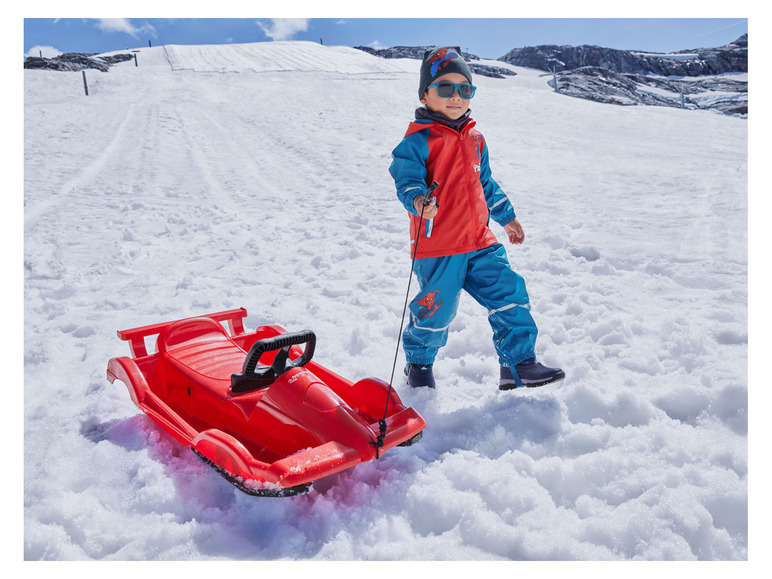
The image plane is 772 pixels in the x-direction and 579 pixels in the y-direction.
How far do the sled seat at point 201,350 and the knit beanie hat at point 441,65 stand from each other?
5.78 ft

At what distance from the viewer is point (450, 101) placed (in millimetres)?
2951

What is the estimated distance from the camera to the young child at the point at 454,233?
2.93m

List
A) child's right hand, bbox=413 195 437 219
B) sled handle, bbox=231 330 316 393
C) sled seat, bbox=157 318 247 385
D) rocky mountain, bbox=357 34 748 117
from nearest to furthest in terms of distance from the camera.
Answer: sled handle, bbox=231 330 316 393 → child's right hand, bbox=413 195 437 219 → sled seat, bbox=157 318 247 385 → rocky mountain, bbox=357 34 748 117

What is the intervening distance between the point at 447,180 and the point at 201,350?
1.66 metres

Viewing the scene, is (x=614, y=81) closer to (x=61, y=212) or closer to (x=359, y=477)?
(x=61, y=212)

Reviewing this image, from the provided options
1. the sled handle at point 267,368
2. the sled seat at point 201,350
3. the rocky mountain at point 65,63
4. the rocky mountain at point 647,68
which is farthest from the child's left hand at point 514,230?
the rocky mountain at point 65,63

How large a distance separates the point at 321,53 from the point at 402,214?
1143 inches

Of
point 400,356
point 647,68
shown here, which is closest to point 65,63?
point 400,356

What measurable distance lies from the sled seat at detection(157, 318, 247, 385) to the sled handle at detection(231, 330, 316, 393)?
9.7 inches

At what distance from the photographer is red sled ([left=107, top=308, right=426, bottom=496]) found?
2.14 metres

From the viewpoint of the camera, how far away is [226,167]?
976cm

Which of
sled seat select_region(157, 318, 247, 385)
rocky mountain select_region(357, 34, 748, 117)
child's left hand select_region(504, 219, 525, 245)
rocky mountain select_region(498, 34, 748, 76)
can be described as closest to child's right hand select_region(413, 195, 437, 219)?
child's left hand select_region(504, 219, 525, 245)

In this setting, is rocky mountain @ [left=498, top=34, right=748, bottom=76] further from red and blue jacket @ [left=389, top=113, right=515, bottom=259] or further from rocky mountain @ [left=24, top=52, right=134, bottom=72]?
red and blue jacket @ [left=389, top=113, right=515, bottom=259]

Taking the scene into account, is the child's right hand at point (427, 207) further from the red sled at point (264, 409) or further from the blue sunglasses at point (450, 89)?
the red sled at point (264, 409)
